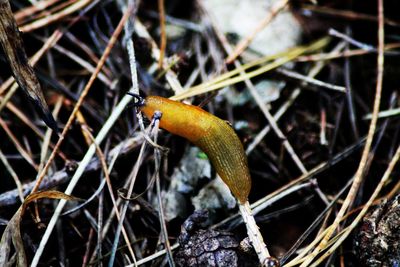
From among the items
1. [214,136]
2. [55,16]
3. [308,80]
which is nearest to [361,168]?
[308,80]

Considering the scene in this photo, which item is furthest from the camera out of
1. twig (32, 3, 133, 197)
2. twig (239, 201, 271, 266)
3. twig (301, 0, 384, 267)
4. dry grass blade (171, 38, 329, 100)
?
dry grass blade (171, 38, 329, 100)

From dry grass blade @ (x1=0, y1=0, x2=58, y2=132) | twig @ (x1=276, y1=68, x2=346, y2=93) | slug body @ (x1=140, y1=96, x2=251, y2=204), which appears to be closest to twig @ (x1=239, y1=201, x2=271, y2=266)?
slug body @ (x1=140, y1=96, x2=251, y2=204)

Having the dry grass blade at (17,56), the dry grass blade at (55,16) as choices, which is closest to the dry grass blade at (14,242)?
the dry grass blade at (17,56)

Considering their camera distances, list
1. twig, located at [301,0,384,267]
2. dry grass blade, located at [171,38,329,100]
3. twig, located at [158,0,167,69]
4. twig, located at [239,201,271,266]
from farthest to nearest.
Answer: twig, located at [158,0,167,69] → dry grass blade, located at [171,38,329,100] → twig, located at [301,0,384,267] → twig, located at [239,201,271,266]

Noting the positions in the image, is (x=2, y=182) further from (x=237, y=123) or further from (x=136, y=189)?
(x=237, y=123)

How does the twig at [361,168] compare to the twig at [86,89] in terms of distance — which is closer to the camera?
the twig at [361,168]

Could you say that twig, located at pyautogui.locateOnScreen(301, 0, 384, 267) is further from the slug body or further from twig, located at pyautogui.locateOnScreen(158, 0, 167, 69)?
twig, located at pyautogui.locateOnScreen(158, 0, 167, 69)

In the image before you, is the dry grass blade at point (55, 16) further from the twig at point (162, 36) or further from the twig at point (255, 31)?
the twig at point (255, 31)
